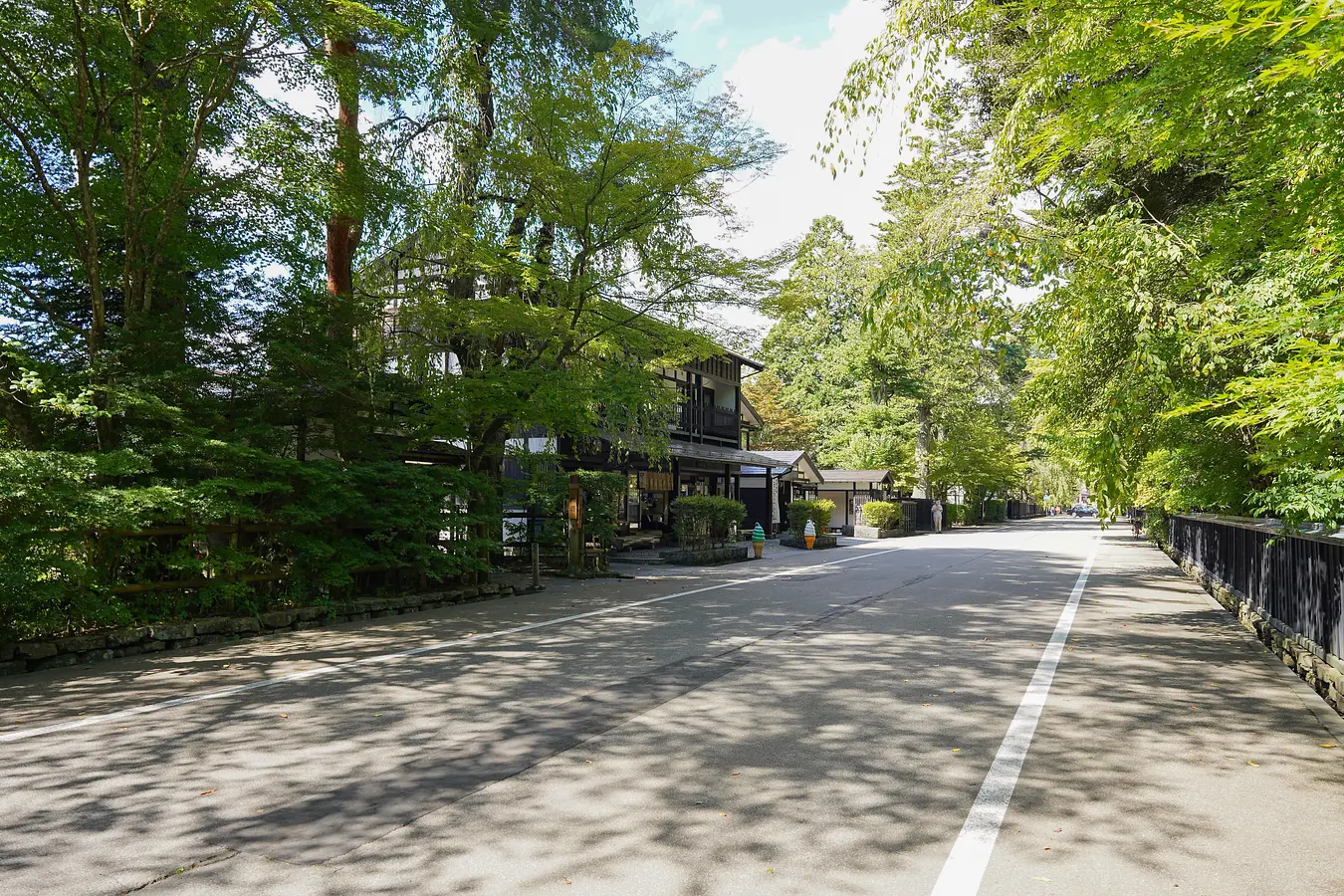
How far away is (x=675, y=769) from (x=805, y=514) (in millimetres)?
28871

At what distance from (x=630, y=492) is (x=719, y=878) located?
2499cm

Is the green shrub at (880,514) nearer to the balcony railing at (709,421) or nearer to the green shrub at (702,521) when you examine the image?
the balcony railing at (709,421)

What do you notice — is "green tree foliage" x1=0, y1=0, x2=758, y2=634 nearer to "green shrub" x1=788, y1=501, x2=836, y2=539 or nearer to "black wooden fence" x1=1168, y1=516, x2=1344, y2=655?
"black wooden fence" x1=1168, y1=516, x2=1344, y2=655

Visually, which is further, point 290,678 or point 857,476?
point 857,476

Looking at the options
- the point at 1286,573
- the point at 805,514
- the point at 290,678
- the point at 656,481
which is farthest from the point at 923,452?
the point at 290,678

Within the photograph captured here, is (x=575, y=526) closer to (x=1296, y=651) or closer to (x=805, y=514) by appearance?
(x=1296, y=651)

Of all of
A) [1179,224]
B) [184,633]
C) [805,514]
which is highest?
[1179,224]

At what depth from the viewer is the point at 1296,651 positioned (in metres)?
8.15

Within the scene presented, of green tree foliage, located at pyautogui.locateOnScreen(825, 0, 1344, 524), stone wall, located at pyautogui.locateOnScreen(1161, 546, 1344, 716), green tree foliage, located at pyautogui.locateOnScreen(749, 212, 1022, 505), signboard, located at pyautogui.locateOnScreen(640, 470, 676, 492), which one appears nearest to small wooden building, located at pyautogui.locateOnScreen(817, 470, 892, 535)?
green tree foliage, located at pyautogui.locateOnScreen(749, 212, 1022, 505)

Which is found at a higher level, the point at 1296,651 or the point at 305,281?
the point at 305,281

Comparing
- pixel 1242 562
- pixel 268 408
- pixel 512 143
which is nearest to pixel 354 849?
pixel 268 408

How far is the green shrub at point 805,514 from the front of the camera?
33.6 m

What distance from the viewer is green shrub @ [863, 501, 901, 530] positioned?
42281 millimetres

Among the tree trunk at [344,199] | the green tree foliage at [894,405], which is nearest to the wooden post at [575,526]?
the tree trunk at [344,199]
